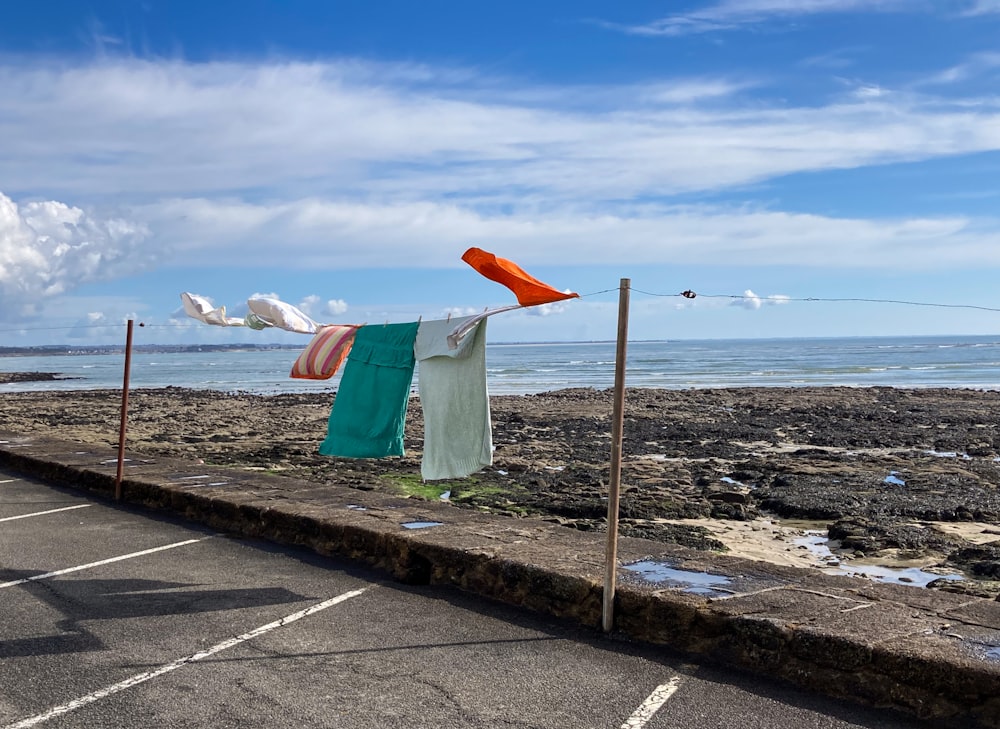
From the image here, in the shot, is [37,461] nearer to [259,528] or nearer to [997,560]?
[259,528]

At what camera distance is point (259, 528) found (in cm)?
785

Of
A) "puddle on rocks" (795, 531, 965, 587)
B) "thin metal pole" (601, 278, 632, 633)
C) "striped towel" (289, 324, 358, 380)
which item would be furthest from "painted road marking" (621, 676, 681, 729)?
"striped towel" (289, 324, 358, 380)

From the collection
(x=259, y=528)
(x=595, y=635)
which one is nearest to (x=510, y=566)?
(x=595, y=635)

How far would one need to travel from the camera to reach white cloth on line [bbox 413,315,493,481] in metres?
6.57

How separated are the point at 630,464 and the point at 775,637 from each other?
1194 cm

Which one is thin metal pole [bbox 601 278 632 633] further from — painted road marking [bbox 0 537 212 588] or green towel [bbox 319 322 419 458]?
painted road marking [bbox 0 537 212 588]

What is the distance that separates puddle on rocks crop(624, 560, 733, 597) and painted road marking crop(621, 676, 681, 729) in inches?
31.2

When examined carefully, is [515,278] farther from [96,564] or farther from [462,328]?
[96,564]

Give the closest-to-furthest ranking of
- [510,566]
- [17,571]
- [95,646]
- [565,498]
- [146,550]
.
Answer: [95,646] < [510,566] < [17,571] < [146,550] < [565,498]

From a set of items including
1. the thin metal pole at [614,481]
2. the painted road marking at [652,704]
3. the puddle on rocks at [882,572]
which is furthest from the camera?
the puddle on rocks at [882,572]

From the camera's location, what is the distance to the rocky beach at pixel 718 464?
10.1 metres

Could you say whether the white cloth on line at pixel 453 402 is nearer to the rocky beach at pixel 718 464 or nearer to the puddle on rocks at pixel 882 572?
the puddle on rocks at pixel 882 572

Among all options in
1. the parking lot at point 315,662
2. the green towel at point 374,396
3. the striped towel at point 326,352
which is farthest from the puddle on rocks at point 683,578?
the striped towel at point 326,352

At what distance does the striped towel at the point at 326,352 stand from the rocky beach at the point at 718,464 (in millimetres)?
3846
